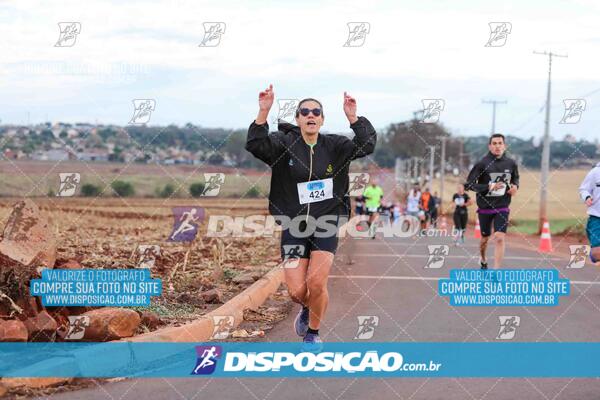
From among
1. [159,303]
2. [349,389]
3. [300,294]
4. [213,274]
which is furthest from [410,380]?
[213,274]

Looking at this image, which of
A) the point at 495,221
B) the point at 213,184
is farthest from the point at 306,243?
the point at 495,221

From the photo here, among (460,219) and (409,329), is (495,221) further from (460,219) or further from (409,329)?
(460,219)

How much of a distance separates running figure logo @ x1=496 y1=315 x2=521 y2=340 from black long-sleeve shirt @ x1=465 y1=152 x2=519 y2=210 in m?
3.21

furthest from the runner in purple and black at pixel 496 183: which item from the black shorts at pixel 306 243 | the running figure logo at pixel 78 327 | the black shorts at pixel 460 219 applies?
the black shorts at pixel 460 219

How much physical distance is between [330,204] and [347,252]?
32.7ft

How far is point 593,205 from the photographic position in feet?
33.4

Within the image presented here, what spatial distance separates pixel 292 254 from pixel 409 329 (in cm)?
195

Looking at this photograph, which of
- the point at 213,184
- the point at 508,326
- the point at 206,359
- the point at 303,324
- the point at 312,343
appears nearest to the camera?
the point at 206,359

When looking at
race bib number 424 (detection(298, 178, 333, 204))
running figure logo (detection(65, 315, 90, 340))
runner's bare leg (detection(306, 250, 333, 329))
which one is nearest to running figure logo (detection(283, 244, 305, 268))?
runner's bare leg (detection(306, 250, 333, 329))

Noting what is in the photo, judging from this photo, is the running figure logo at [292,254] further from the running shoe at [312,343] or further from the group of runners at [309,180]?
the running shoe at [312,343]

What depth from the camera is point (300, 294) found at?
8.02 m

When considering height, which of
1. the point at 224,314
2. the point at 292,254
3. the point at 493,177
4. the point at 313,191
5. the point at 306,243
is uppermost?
the point at 313,191

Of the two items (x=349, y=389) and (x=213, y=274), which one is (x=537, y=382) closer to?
(x=349, y=389)

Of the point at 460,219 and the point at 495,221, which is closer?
the point at 495,221
